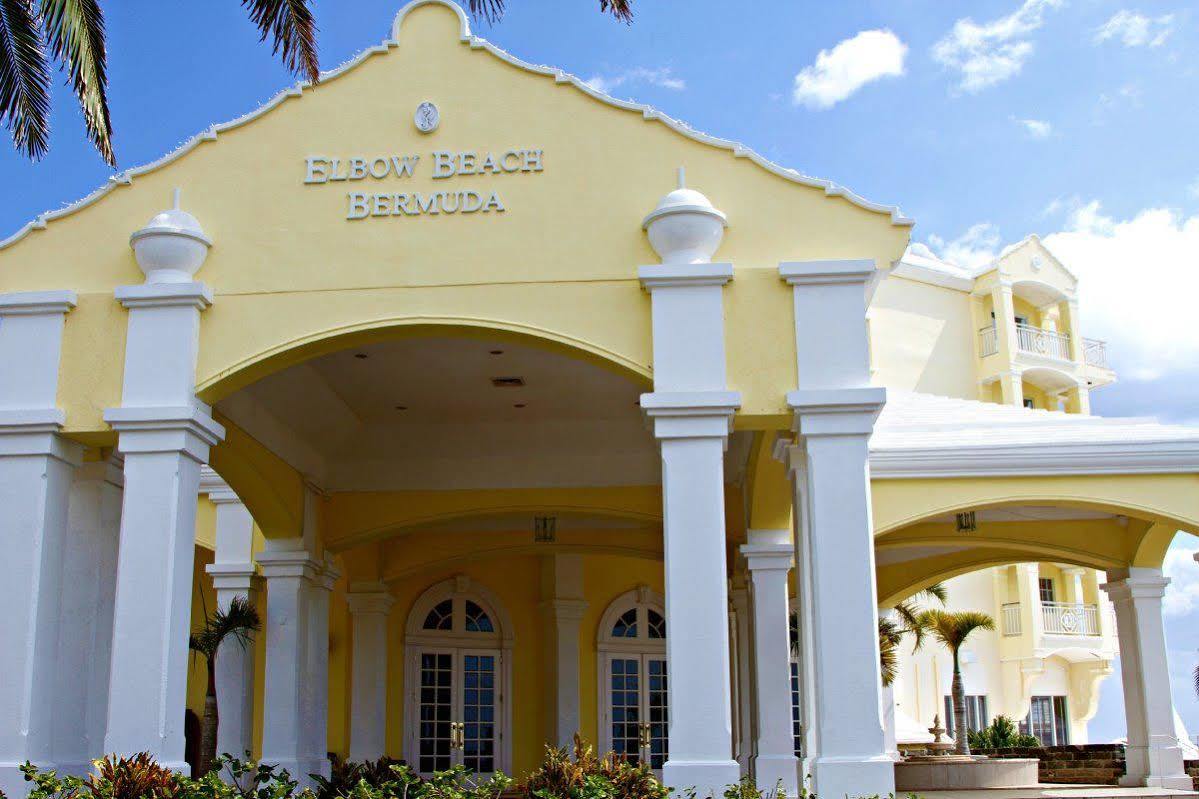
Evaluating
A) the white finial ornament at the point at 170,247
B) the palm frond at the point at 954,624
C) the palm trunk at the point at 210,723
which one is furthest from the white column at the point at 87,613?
the palm frond at the point at 954,624

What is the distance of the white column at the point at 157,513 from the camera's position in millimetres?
9945

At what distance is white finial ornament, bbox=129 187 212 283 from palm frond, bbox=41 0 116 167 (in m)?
1.03

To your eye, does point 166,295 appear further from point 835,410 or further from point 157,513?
point 835,410

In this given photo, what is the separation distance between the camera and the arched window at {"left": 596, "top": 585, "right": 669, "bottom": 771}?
21297mm

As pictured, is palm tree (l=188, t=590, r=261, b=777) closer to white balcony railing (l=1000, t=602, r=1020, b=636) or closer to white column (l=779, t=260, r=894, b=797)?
white column (l=779, t=260, r=894, b=797)

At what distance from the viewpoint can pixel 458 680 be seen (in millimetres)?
21047

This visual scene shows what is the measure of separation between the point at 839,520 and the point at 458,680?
40.2 feet

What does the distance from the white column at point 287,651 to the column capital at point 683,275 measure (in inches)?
255

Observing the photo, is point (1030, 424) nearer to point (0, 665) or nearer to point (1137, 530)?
point (1137, 530)

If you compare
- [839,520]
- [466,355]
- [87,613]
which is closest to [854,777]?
[839,520]

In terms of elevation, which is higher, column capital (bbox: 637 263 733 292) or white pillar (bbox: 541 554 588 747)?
column capital (bbox: 637 263 733 292)

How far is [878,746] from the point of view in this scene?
9.63 metres

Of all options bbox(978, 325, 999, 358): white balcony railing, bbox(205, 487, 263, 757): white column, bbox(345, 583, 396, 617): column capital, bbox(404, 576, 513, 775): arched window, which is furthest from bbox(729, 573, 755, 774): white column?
bbox(978, 325, 999, 358): white balcony railing

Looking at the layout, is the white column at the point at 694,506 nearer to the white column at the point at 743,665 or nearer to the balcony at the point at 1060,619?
the white column at the point at 743,665
